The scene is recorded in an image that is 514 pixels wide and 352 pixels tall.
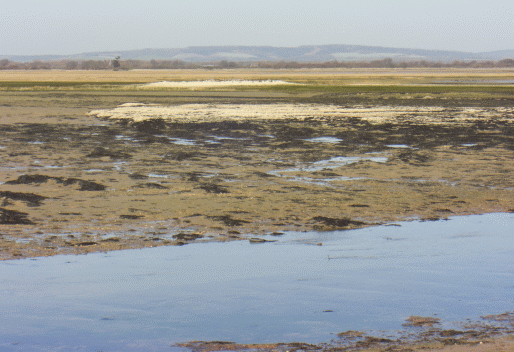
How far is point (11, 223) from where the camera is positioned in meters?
9.98

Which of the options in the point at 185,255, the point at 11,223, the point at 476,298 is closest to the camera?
the point at 476,298

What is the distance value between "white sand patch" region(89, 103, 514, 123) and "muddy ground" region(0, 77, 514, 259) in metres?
3.77

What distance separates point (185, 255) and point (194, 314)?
228 cm

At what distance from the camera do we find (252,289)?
23.6 ft

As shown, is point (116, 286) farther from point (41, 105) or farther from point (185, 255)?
point (41, 105)

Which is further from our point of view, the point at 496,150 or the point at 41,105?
the point at 41,105

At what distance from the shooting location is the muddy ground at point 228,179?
10039 millimetres

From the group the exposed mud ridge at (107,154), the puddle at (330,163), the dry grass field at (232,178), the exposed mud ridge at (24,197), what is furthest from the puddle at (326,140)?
the exposed mud ridge at (24,197)

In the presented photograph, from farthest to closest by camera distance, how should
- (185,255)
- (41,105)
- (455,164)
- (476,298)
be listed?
1. (41,105)
2. (455,164)
3. (185,255)
4. (476,298)

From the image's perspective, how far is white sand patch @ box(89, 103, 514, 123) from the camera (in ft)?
99.1

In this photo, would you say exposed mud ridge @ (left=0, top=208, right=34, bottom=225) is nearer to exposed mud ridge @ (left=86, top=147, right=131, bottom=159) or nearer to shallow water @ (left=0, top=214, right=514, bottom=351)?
shallow water @ (left=0, top=214, right=514, bottom=351)

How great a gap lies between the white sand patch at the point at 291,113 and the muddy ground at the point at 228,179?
3773 millimetres

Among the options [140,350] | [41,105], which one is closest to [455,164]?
[140,350]

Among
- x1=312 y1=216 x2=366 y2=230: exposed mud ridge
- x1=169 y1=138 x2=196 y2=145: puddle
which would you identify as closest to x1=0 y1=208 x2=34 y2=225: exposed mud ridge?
x1=312 y1=216 x2=366 y2=230: exposed mud ridge
